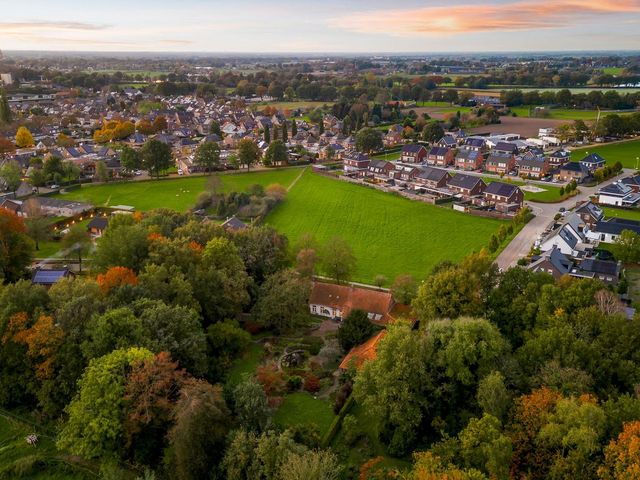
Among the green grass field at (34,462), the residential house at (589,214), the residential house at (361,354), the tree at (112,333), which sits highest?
the tree at (112,333)

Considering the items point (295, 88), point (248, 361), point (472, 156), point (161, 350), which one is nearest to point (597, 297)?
point (248, 361)

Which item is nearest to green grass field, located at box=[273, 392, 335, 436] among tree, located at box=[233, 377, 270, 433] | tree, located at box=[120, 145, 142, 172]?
tree, located at box=[233, 377, 270, 433]

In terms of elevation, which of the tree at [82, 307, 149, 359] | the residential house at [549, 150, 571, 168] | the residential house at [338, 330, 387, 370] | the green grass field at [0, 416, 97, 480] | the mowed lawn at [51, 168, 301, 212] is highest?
the tree at [82, 307, 149, 359]

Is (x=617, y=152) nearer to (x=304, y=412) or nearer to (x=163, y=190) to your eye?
(x=163, y=190)

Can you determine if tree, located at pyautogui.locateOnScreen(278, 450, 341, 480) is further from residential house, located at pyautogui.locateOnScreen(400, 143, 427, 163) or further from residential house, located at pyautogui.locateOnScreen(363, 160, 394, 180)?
residential house, located at pyautogui.locateOnScreen(400, 143, 427, 163)

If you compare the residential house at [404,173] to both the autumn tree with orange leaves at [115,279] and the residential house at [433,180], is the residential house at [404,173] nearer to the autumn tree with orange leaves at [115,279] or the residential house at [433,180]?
the residential house at [433,180]

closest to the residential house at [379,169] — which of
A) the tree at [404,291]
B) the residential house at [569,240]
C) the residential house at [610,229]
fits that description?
the residential house at [569,240]

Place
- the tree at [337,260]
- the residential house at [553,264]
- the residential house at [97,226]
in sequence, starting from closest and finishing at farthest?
the tree at [337,260]
the residential house at [553,264]
the residential house at [97,226]
